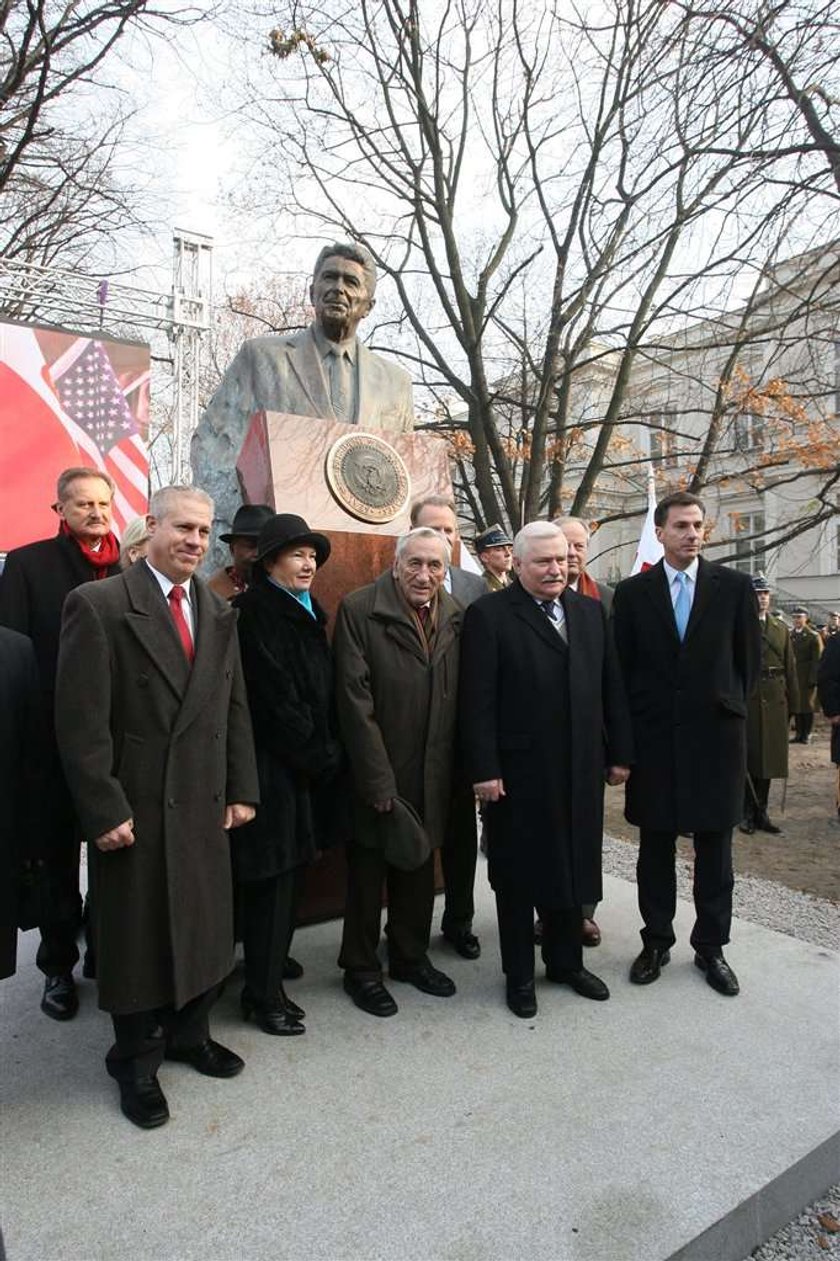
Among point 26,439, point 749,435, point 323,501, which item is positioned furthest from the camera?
point 749,435

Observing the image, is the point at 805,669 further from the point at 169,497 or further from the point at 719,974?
the point at 169,497

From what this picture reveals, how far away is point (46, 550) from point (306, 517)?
111 cm

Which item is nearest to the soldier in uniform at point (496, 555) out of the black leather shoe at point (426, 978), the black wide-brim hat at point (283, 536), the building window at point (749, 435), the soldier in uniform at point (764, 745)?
the black wide-brim hat at point (283, 536)

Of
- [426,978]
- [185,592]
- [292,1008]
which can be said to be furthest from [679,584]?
[292,1008]

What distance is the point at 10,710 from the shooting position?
2305mm

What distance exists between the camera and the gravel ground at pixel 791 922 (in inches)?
81.2

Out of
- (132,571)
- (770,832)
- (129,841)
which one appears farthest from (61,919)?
(770,832)

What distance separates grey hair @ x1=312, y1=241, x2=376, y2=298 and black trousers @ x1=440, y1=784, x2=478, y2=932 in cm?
267

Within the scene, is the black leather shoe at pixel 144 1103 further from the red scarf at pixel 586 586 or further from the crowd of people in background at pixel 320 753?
the red scarf at pixel 586 586

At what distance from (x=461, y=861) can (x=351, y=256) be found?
2971mm

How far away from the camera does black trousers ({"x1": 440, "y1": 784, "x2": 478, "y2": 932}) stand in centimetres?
351

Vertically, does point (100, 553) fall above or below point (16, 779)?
above

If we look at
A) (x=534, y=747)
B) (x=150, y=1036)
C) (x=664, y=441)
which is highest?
(x=664, y=441)

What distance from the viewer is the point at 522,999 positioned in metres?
2.96
